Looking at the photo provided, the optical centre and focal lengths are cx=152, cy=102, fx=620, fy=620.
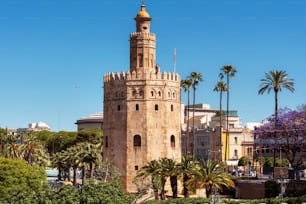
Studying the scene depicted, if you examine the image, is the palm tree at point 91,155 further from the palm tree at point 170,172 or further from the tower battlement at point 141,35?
the palm tree at point 170,172

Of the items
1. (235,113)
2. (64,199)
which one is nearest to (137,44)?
(64,199)

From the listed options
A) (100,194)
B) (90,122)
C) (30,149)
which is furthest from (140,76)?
(90,122)

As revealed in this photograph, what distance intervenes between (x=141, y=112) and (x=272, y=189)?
14.4 metres

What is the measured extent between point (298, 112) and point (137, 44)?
56.0ft

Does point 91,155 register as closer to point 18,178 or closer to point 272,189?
point 18,178

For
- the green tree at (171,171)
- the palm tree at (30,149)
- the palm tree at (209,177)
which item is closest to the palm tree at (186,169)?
the green tree at (171,171)

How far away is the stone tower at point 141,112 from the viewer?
5803 centimetres

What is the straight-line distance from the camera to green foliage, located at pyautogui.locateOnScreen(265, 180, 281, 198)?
50781 mm

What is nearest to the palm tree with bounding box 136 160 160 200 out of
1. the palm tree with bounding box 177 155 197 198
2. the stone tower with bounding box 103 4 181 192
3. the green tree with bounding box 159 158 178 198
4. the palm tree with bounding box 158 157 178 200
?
the palm tree with bounding box 158 157 178 200

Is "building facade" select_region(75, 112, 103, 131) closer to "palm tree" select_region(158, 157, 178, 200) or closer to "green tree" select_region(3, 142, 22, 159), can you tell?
"green tree" select_region(3, 142, 22, 159)

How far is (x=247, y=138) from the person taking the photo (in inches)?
4166

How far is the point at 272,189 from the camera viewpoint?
5100 centimetres

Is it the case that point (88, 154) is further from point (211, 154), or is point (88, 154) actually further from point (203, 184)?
point (211, 154)

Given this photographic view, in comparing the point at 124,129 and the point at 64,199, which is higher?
the point at 124,129
